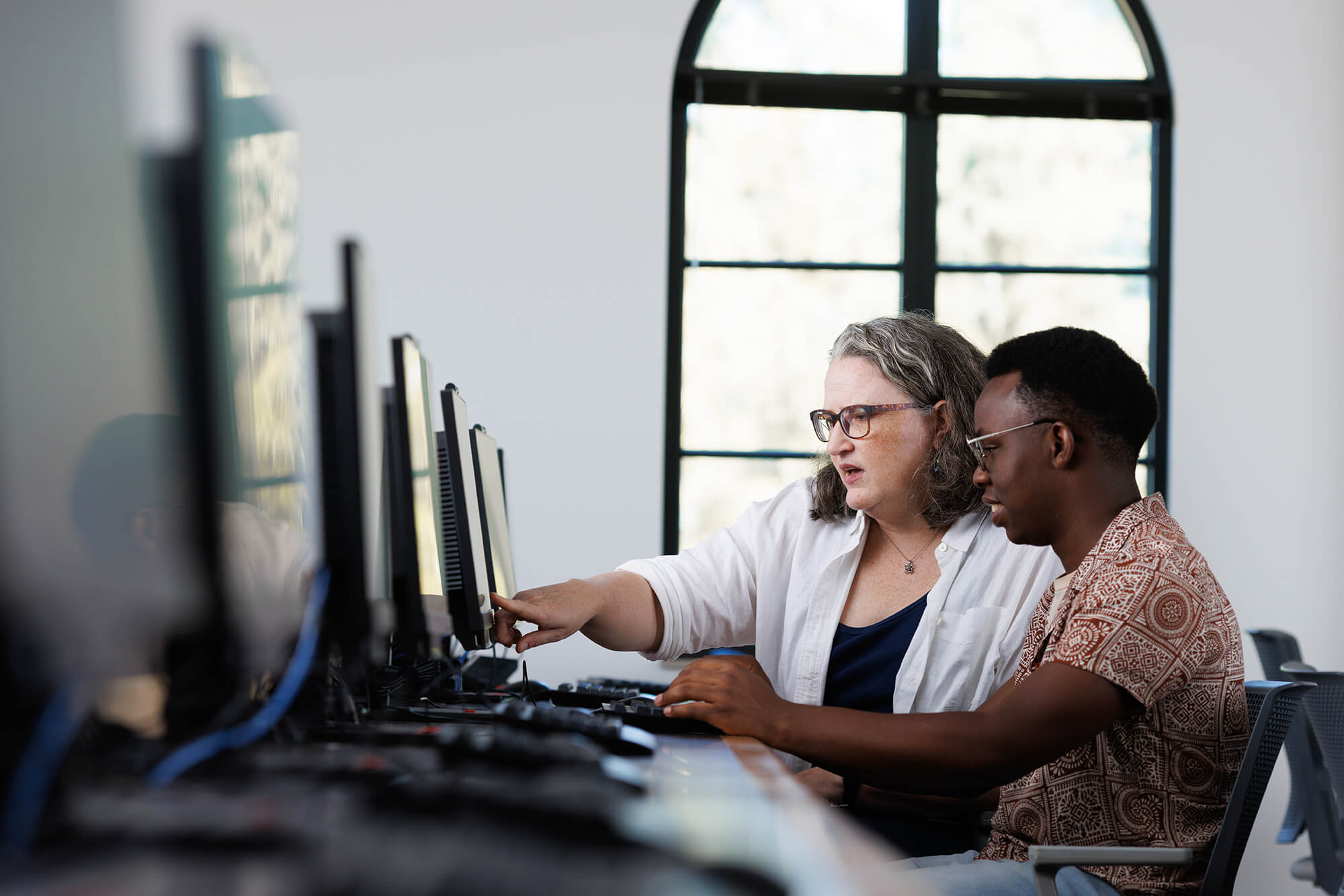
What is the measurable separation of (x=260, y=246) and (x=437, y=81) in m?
3.01

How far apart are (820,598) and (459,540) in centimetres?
77

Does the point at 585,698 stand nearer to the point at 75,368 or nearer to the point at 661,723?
the point at 661,723

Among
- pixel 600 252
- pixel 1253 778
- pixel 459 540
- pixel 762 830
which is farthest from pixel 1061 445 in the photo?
pixel 600 252

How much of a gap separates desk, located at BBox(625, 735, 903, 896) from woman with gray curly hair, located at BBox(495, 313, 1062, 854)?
2.67ft

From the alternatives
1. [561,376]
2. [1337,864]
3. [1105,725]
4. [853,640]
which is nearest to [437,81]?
[561,376]

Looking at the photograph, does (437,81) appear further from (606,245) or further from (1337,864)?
(1337,864)

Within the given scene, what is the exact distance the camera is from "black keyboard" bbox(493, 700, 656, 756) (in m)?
1.07

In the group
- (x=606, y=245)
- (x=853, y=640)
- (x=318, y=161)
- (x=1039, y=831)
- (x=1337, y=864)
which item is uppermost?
(x=318, y=161)

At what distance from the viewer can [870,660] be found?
1.86 meters

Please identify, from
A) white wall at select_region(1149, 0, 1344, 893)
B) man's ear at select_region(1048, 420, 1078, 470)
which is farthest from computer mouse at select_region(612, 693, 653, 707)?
white wall at select_region(1149, 0, 1344, 893)

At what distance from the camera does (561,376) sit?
11.6 ft

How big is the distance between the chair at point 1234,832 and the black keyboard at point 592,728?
0.42m

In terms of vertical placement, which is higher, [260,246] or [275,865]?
[260,246]

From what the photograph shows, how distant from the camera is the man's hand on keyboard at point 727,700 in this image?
4.29 ft
